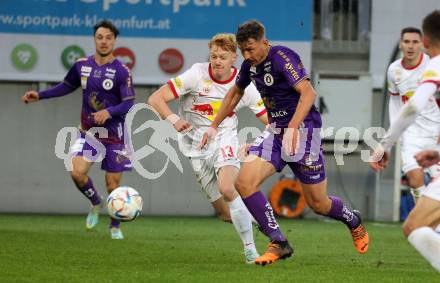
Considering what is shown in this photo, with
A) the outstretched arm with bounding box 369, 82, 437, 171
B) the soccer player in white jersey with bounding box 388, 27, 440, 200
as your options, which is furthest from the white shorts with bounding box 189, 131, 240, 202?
the outstretched arm with bounding box 369, 82, 437, 171

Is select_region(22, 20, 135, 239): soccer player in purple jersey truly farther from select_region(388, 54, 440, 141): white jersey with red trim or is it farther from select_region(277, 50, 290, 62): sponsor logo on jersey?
select_region(277, 50, 290, 62): sponsor logo on jersey

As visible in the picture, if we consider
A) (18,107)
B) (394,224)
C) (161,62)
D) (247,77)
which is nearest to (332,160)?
(394,224)

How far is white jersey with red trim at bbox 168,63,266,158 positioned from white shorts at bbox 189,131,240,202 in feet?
0.24

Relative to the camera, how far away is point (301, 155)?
984 cm

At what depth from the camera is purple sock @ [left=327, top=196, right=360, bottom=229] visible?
10.3 m

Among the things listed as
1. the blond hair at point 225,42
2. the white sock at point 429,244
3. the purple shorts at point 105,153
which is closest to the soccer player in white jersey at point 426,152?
the white sock at point 429,244

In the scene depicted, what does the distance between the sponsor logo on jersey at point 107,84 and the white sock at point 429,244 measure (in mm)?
7077

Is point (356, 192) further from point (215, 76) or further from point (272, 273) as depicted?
point (272, 273)

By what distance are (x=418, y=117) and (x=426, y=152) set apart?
5.49 metres

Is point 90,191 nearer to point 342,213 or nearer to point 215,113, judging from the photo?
point 215,113

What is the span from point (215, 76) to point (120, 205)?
5.70 feet

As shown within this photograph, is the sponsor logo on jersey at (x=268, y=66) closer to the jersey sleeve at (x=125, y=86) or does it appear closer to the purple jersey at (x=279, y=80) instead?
the purple jersey at (x=279, y=80)

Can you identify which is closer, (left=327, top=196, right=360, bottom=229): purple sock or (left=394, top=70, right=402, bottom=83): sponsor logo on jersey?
(left=327, top=196, right=360, bottom=229): purple sock

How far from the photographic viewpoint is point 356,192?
21.3 meters
